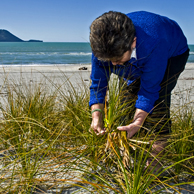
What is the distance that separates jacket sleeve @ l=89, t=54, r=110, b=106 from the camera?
2035mm

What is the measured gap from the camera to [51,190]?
60.8 inches

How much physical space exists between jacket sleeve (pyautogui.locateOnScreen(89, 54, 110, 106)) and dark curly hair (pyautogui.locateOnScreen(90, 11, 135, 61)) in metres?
0.50

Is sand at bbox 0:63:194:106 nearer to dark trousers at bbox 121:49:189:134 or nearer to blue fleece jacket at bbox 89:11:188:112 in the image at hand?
dark trousers at bbox 121:49:189:134

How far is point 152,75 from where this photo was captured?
5.65 feet

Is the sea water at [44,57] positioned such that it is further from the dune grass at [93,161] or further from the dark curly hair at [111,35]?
the dark curly hair at [111,35]

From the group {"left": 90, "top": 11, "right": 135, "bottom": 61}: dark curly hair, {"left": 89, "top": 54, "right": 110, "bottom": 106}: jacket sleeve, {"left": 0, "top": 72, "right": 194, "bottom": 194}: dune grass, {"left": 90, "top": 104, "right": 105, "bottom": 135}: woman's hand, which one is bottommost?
{"left": 0, "top": 72, "right": 194, "bottom": 194}: dune grass

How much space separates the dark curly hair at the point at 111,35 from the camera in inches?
56.8

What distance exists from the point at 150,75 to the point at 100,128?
23.6 inches

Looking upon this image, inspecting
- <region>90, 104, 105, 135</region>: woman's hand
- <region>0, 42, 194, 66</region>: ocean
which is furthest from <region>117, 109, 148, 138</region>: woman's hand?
<region>0, 42, 194, 66</region>: ocean

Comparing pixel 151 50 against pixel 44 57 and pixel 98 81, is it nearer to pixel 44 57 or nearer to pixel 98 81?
pixel 98 81

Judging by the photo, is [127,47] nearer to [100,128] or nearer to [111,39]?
[111,39]

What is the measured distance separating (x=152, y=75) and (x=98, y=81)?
1.85ft

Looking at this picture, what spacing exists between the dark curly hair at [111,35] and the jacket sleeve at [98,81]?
50cm

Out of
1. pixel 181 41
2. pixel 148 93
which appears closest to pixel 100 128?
pixel 148 93
